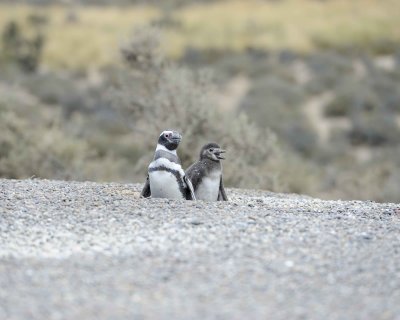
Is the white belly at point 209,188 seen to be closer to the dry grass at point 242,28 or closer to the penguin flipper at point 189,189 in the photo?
the penguin flipper at point 189,189

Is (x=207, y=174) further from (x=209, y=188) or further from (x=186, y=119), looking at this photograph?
(x=186, y=119)

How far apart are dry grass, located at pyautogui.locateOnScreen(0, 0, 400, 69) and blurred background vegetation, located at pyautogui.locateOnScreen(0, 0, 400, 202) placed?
80 mm

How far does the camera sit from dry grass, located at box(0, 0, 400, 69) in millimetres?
38656

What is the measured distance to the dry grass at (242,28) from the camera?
1522 inches

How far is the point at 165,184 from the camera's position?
30.2ft

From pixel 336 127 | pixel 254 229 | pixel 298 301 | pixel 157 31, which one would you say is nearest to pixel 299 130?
pixel 336 127

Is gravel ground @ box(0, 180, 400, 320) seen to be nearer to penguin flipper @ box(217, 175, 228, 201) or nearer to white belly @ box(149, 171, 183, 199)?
white belly @ box(149, 171, 183, 199)

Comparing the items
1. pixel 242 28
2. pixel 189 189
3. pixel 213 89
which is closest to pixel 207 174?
pixel 189 189

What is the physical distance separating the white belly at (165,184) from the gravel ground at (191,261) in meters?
0.57

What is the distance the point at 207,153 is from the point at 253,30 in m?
33.4

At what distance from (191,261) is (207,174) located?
334 centimetres

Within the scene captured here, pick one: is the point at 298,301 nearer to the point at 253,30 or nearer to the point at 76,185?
the point at 76,185

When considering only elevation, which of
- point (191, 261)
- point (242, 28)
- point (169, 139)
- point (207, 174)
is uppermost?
point (242, 28)

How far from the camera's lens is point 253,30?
42281 mm
